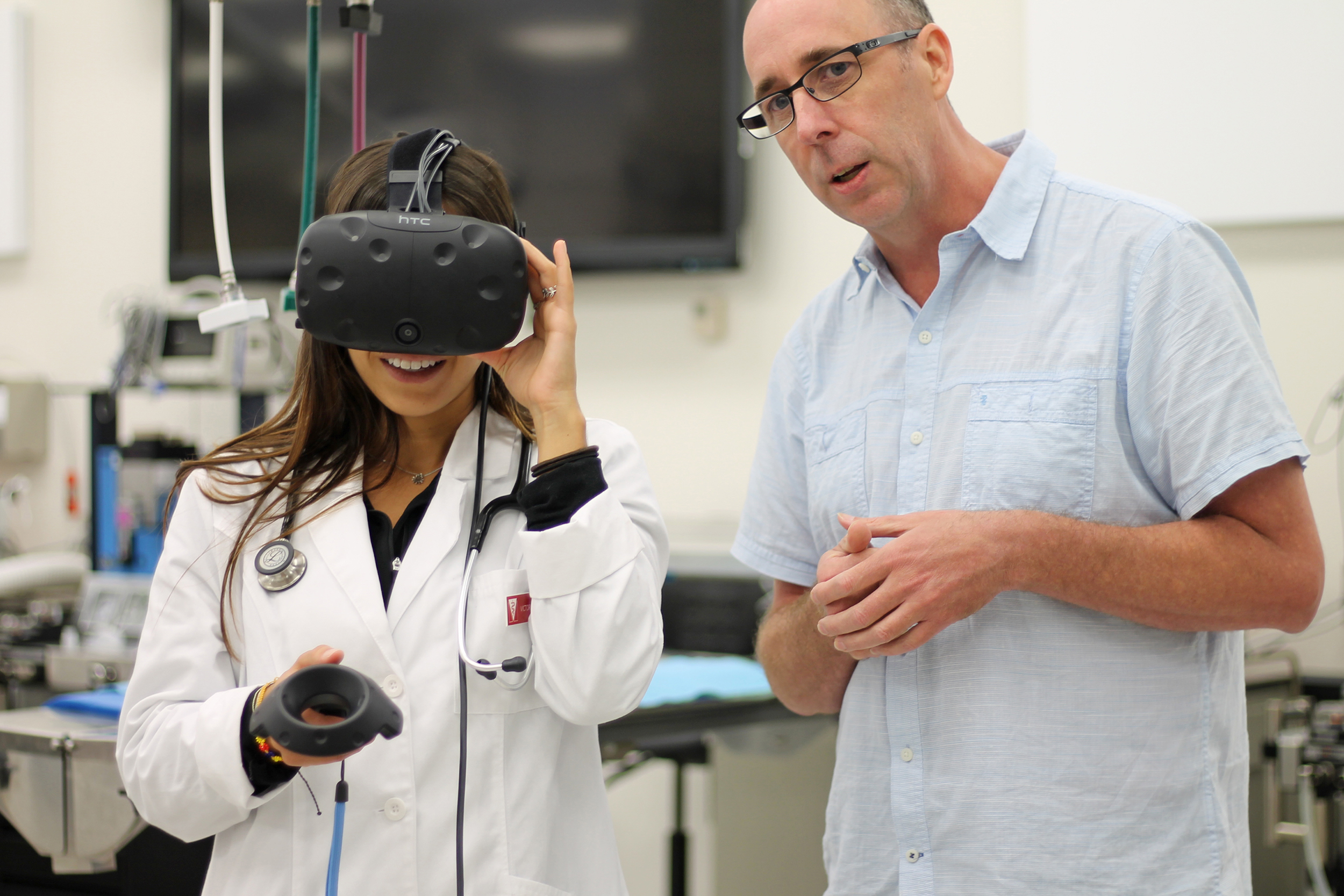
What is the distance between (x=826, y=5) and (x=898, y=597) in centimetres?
60

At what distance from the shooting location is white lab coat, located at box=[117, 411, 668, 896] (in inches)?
37.9

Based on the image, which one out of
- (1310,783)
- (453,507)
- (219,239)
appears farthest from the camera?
(1310,783)

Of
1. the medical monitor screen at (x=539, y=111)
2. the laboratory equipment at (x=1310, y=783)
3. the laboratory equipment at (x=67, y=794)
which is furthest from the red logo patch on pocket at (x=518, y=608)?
the medical monitor screen at (x=539, y=111)

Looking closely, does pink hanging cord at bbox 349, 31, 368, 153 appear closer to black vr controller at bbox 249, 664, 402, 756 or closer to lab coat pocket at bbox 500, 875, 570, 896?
black vr controller at bbox 249, 664, 402, 756

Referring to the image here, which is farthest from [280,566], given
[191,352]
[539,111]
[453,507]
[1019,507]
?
[539,111]

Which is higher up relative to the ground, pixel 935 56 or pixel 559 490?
pixel 935 56

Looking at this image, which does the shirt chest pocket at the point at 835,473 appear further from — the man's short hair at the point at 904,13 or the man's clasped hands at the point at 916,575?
the man's short hair at the point at 904,13

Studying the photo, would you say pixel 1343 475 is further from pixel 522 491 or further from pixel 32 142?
pixel 32 142

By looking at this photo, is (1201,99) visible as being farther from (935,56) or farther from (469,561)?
(469,561)

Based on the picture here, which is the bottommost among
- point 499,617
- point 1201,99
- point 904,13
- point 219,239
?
point 499,617

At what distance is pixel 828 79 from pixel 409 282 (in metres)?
0.49

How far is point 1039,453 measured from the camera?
1019 millimetres

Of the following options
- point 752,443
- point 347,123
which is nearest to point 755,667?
point 752,443

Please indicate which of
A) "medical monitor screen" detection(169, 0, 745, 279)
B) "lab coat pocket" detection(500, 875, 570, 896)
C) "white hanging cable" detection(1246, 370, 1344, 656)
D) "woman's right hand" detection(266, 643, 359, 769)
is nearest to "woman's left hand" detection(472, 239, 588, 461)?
"woman's right hand" detection(266, 643, 359, 769)
